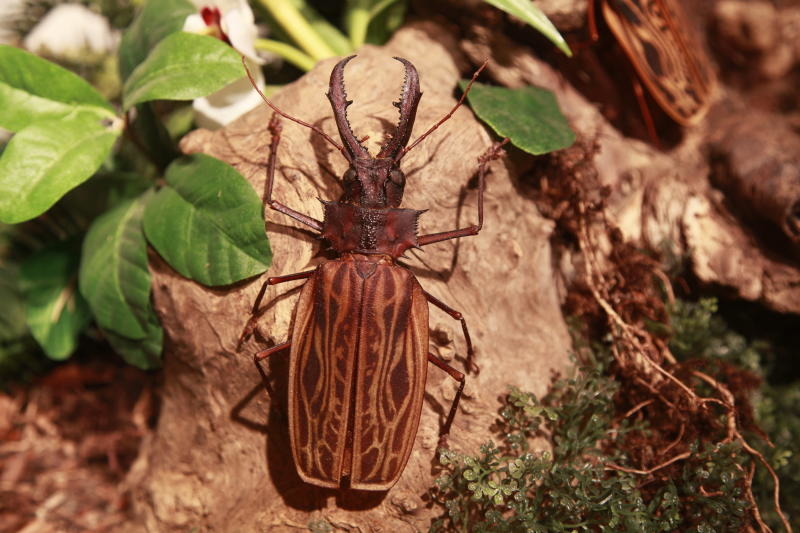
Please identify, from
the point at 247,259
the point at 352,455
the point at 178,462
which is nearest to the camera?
the point at 352,455

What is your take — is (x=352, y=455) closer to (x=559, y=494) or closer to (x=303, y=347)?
(x=303, y=347)

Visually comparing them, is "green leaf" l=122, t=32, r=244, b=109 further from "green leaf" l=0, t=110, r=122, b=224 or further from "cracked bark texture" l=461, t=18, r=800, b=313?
"cracked bark texture" l=461, t=18, r=800, b=313

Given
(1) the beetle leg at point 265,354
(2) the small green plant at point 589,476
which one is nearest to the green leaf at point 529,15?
(2) the small green plant at point 589,476

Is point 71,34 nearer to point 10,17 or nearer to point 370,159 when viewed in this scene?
point 10,17

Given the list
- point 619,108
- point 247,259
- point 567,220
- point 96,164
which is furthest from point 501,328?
point 96,164

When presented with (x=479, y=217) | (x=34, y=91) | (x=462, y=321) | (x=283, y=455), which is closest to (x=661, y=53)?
(x=479, y=217)

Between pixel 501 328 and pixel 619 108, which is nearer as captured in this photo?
pixel 501 328

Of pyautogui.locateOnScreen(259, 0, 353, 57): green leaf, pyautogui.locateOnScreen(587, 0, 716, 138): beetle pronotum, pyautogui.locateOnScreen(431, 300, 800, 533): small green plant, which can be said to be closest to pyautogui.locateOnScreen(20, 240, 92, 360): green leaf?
pyautogui.locateOnScreen(259, 0, 353, 57): green leaf
